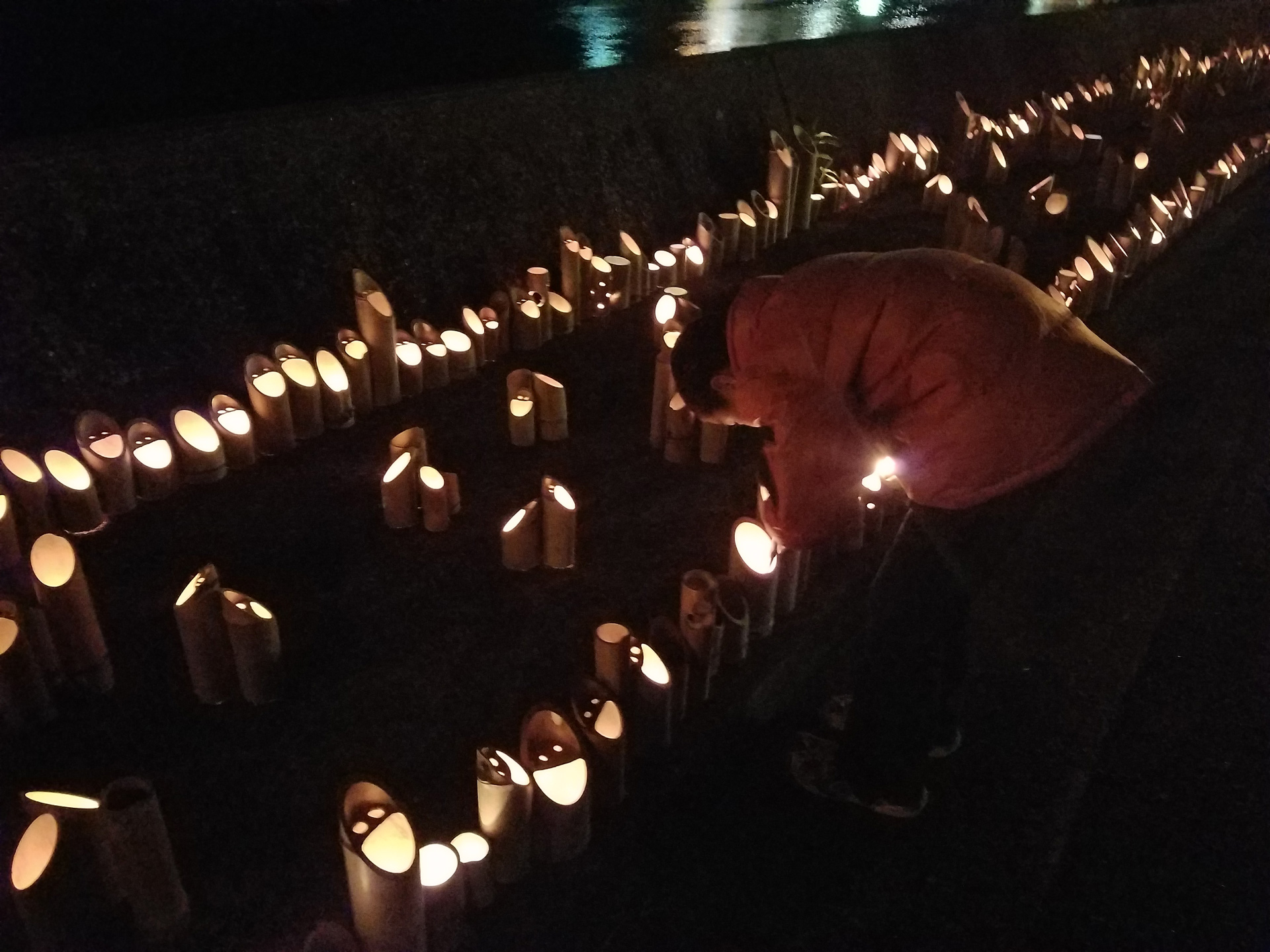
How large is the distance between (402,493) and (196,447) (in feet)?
1.45

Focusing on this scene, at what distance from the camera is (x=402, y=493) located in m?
2.18

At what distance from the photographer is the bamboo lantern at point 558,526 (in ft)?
7.02

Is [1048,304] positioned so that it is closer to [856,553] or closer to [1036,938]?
[856,553]

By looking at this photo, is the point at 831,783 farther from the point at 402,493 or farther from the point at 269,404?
the point at 269,404

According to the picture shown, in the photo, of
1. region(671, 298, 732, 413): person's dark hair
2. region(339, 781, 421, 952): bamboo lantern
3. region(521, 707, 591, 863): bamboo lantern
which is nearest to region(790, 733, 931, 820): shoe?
region(521, 707, 591, 863): bamboo lantern

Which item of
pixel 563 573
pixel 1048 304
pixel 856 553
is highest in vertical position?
pixel 1048 304

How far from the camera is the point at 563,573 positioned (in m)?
2.21

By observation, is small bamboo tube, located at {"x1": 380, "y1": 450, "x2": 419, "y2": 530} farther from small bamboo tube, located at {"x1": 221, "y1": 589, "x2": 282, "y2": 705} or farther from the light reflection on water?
the light reflection on water

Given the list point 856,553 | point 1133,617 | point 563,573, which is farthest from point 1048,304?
point 1133,617

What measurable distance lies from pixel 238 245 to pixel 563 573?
3.68ft

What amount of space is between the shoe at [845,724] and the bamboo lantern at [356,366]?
137 cm

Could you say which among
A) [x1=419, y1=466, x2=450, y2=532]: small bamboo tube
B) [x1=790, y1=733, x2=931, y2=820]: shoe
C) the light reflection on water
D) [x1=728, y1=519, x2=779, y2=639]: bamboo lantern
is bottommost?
[x1=790, y1=733, x2=931, y2=820]: shoe

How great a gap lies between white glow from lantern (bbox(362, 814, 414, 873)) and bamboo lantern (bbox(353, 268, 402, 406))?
1.24m

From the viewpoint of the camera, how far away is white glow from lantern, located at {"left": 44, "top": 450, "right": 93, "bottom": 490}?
6.59 feet
